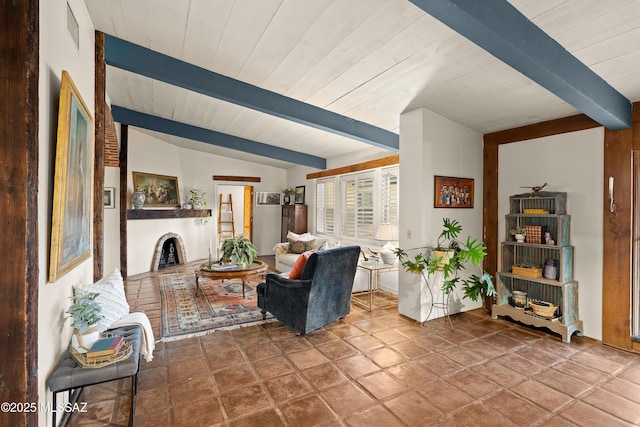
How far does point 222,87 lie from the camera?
349 centimetres

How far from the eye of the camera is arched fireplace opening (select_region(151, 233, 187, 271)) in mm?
6785

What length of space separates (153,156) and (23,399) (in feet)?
21.1

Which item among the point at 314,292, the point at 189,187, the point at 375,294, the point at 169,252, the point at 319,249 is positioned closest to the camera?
the point at 314,292

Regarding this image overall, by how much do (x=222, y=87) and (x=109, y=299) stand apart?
7.91 feet

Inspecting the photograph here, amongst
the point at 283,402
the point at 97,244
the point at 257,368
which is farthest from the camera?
the point at 97,244

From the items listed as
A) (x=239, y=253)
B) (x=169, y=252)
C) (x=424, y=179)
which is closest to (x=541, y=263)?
(x=424, y=179)

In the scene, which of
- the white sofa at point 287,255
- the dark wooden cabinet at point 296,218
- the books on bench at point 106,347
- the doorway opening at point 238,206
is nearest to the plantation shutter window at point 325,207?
the dark wooden cabinet at point 296,218

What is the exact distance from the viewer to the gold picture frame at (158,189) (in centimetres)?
662

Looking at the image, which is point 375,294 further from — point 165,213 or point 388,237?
point 165,213

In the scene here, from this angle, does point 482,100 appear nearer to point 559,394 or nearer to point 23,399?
point 559,394

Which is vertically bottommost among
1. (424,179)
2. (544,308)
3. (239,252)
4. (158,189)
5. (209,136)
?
(544,308)

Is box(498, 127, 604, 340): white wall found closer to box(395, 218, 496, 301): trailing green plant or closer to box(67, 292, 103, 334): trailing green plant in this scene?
box(395, 218, 496, 301): trailing green plant

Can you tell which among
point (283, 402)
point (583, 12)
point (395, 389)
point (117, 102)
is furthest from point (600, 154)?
point (117, 102)

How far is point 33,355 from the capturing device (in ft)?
4.63
